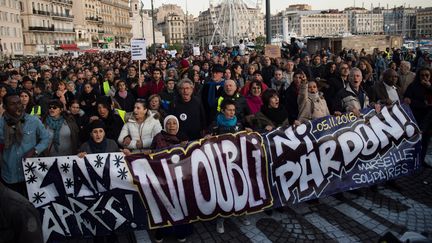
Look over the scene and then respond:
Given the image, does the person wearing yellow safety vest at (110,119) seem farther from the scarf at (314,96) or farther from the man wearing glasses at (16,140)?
the scarf at (314,96)

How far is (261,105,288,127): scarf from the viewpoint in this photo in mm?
5863

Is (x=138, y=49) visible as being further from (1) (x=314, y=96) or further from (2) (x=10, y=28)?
(2) (x=10, y=28)

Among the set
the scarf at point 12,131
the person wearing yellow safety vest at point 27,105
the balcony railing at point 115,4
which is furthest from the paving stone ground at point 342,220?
the balcony railing at point 115,4

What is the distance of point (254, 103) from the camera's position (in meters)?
6.46

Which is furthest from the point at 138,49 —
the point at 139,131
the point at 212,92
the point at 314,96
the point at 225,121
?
the point at 225,121

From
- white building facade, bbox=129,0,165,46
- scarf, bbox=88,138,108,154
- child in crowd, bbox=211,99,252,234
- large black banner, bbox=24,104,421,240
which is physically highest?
white building facade, bbox=129,0,165,46

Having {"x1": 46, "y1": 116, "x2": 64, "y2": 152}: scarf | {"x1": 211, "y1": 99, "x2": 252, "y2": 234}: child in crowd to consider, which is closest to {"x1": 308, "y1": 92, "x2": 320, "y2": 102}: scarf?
{"x1": 211, "y1": 99, "x2": 252, "y2": 234}: child in crowd

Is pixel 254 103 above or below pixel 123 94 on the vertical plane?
below

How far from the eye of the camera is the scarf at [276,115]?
586 centimetres

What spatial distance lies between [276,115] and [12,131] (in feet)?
11.7

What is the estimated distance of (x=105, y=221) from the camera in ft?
15.3

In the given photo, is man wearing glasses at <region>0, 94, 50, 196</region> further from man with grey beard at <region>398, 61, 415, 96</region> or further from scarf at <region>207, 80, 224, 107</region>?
man with grey beard at <region>398, 61, 415, 96</region>

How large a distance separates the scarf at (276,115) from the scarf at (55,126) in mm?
3014

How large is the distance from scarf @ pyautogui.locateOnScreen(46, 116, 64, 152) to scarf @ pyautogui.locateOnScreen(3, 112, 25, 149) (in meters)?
0.82
